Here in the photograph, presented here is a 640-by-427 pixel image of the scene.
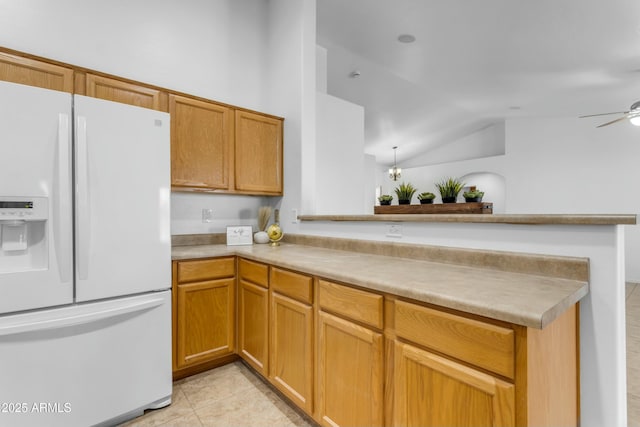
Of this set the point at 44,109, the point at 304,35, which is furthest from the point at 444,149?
the point at 44,109

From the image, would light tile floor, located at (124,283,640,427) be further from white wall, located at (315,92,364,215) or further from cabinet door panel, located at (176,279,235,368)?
white wall, located at (315,92,364,215)

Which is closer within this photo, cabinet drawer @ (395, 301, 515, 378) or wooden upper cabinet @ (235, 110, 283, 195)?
cabinet drawer @ (395, 301, 515, 378)

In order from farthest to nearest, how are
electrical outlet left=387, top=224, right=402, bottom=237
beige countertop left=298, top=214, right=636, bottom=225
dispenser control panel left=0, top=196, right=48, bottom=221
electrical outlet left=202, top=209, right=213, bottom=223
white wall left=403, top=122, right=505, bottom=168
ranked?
white wall left=403, top=122, right=505, bottom=168, electrical outlet left=202, top=209, right=213, bottom=223, electrical outlet left=387, top=224, right=402, bottom=237, dispenser control panel left=0, top=196, right=48, bottom=221, beige countertop left=298, top=214, right=636, bottom=225

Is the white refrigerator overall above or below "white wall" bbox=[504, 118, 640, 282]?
below

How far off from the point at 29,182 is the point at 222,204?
1.54 metres

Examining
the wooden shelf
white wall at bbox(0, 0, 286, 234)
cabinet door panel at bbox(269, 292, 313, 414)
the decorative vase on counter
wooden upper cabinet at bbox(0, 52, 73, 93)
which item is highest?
white wall at bbox(0, 0, 286, 234)

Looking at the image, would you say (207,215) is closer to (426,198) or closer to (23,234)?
(23,234)

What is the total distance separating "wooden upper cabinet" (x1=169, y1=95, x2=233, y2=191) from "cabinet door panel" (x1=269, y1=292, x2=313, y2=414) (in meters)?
1.15

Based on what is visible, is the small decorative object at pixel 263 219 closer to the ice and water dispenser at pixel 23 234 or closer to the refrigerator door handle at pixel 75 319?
the refrigerator door handle at pixel 75 319

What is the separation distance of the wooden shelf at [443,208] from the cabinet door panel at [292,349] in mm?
996

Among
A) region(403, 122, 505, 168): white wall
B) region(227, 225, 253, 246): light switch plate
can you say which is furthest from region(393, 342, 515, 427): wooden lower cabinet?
region(403, 122, 505, 168): white wall

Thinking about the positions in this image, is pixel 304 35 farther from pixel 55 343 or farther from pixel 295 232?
pixel 55 343

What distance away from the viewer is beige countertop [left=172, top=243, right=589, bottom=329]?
2.95 ft

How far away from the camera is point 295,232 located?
278 cm
